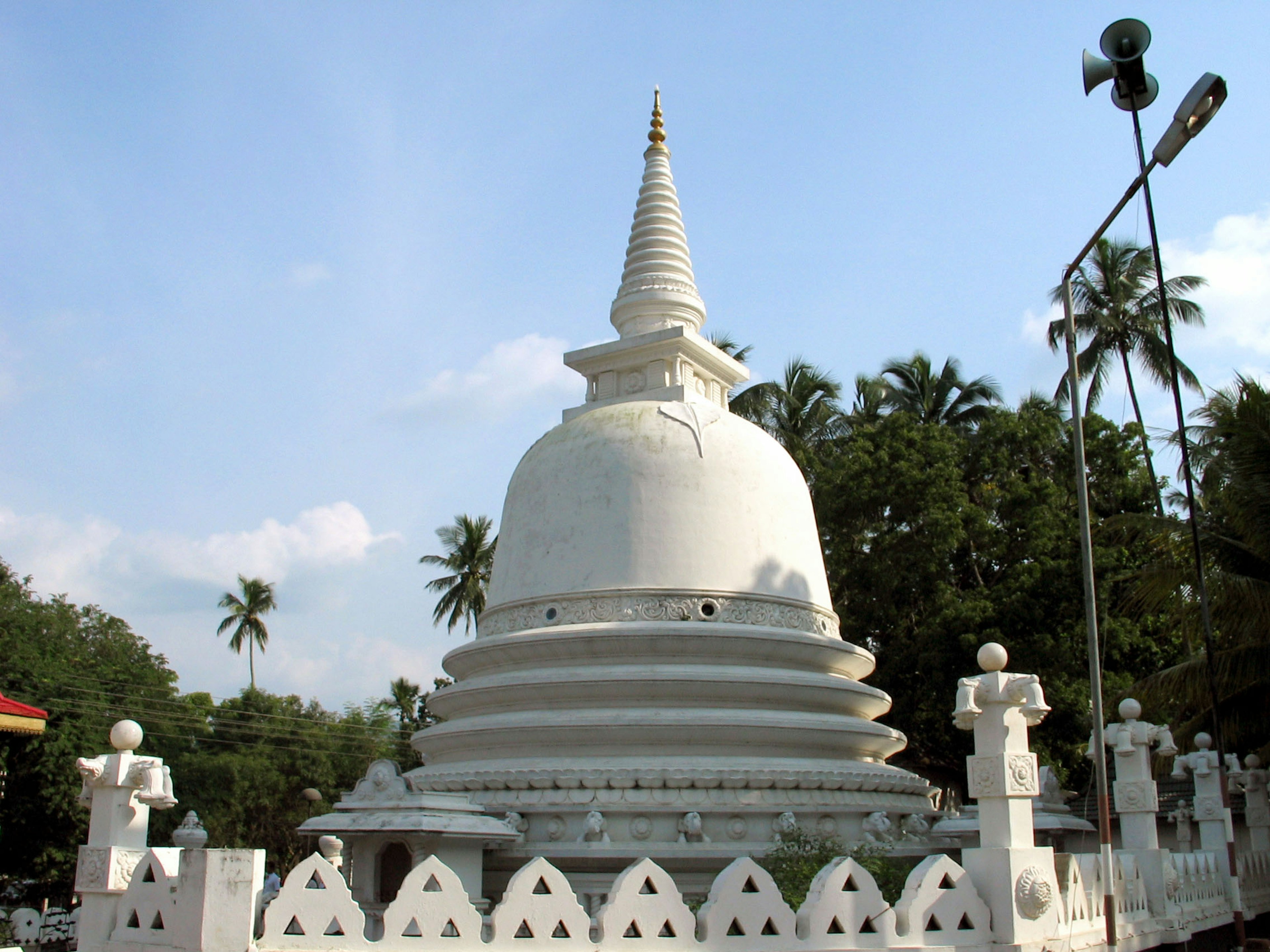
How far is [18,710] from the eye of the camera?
75.2 ft

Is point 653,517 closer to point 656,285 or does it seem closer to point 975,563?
point 656,285

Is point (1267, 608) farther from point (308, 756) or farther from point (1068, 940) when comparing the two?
point (308, 756)

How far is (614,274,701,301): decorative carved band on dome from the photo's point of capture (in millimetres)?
23688

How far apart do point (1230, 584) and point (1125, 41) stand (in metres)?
9.29

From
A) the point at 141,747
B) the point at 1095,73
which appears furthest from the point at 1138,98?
the point at 141,747

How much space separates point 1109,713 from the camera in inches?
1078

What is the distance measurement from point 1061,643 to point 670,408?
1398cm

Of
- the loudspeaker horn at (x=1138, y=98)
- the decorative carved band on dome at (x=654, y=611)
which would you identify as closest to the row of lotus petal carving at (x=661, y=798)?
the decorative carved band on dome at (x=654, y=611)

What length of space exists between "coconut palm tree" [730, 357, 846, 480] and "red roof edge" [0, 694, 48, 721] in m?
26.2

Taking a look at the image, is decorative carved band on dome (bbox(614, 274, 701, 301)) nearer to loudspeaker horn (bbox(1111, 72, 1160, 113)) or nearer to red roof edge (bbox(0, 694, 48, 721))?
loudspeaker horn (bbox(1111, 72, 1160, 113))

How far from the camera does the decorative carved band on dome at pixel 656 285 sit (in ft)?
77.7

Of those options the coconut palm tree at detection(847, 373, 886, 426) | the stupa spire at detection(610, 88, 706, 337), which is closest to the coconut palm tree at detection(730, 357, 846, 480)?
the coconut palm tree at detection(847, 373, 886, 426)

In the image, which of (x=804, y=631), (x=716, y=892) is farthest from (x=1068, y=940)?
(x=804, y=631)

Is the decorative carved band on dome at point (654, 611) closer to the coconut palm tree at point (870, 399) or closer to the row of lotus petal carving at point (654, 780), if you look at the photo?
the row of lotus petal carving at point (654, 780)
